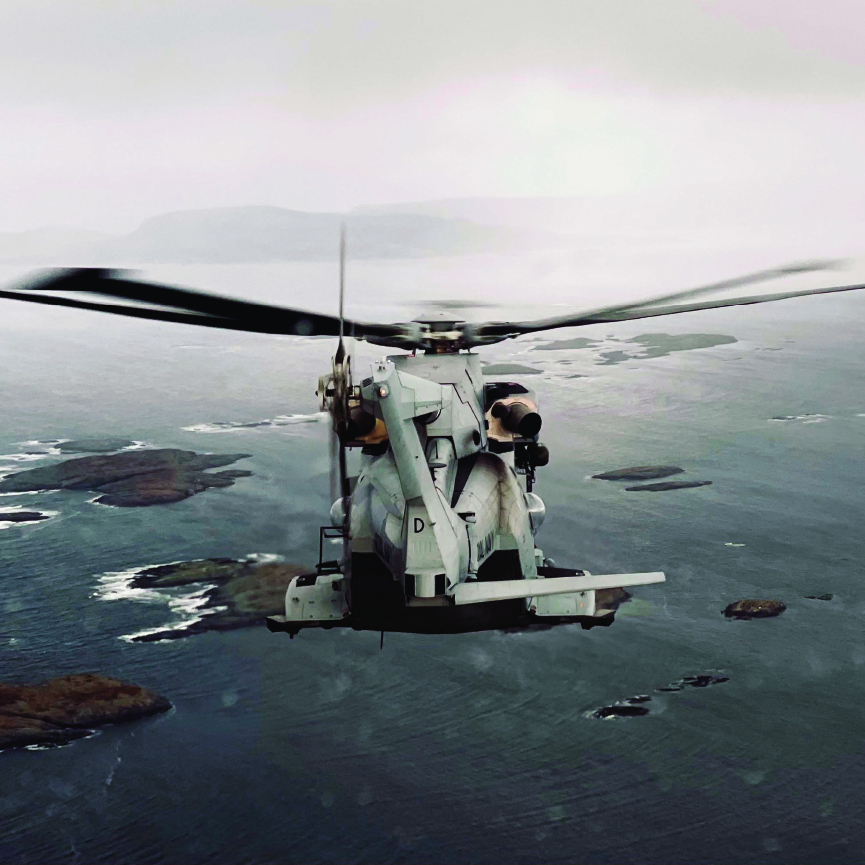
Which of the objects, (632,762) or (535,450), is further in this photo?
(632,762)

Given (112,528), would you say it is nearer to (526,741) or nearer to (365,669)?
(365,669)

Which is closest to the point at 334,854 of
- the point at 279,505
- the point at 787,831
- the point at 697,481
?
the point at 787,831

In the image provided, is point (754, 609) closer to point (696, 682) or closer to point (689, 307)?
point (696, 682)

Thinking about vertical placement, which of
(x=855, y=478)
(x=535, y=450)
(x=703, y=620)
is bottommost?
(x=703, y=620)

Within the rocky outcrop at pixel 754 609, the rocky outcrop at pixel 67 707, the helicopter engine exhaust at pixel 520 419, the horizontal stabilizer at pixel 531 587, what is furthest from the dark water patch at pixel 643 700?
the horizontal stabilizer at pixel 531 587

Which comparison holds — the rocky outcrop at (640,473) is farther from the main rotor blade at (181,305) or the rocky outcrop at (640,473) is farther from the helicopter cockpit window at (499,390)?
the main rotor blade at (181,305)

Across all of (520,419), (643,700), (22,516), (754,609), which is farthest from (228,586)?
(520,419)
